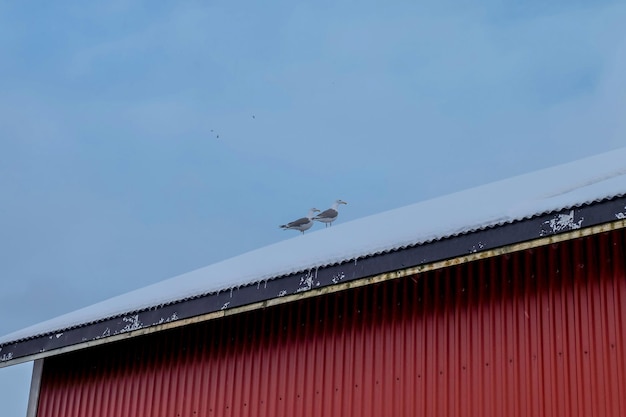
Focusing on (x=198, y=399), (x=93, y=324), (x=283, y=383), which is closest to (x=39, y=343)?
(x=93, y=324)

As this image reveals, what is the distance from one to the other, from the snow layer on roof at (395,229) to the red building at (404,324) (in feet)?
0.10

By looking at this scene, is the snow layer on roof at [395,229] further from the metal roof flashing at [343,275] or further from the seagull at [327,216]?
the seagull at [327,216]

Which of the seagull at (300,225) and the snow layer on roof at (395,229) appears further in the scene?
the seagull at (300,225)

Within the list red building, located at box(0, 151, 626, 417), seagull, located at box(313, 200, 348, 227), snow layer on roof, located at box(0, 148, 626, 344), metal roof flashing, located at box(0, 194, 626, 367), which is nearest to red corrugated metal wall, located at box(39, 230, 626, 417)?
red building, located at box(0, 151, 626, 417)

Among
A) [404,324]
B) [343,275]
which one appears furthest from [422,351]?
[343,275]

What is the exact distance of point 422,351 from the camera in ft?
28.1

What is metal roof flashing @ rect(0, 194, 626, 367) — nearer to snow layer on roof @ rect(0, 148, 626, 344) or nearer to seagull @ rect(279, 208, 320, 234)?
snow layer on roof @ rect(0, 148, 626, 344)

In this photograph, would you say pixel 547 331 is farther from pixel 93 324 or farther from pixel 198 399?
pixel 93 324

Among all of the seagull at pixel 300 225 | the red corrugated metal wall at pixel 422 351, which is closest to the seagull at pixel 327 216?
the seagull at pixel 300 225

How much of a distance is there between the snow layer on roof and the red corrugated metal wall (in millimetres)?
415

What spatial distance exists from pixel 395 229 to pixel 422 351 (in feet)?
4.09

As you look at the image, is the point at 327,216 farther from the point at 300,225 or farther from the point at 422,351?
the point at 422,351

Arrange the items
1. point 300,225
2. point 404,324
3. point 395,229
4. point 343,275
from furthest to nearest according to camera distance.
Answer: point 300,225
point 395,229
point 404,324
point 343,275

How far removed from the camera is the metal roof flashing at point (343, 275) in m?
7.15
